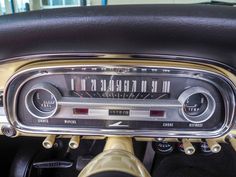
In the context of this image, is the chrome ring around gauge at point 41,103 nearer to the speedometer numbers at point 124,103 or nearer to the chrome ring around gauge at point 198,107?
the speedometer numbers at point 124,103

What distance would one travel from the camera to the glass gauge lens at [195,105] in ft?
1.46

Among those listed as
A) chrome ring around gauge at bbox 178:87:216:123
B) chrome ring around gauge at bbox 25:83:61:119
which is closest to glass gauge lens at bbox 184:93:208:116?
chrome ring around gauge at bbox 178:87:216:123

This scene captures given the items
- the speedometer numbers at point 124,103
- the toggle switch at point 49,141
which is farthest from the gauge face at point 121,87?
the toggle switch at point 49,141

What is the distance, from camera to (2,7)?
2.32m

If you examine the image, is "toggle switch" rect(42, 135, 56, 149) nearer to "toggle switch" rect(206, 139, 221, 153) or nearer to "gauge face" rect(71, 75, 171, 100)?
"gauge face" rect(71, 75, 171, 100)

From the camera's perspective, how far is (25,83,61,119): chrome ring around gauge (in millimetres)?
450

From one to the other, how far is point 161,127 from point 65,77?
0.18m

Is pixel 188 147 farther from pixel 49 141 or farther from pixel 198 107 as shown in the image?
pixel 49 141

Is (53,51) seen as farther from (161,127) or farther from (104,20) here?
(161,127)

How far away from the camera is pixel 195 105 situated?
0.45 metres

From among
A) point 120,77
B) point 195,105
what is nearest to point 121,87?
point 120,77

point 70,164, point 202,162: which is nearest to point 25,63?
point 70,164

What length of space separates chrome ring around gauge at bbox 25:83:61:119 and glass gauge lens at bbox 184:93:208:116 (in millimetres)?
217

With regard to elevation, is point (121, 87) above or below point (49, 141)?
above
